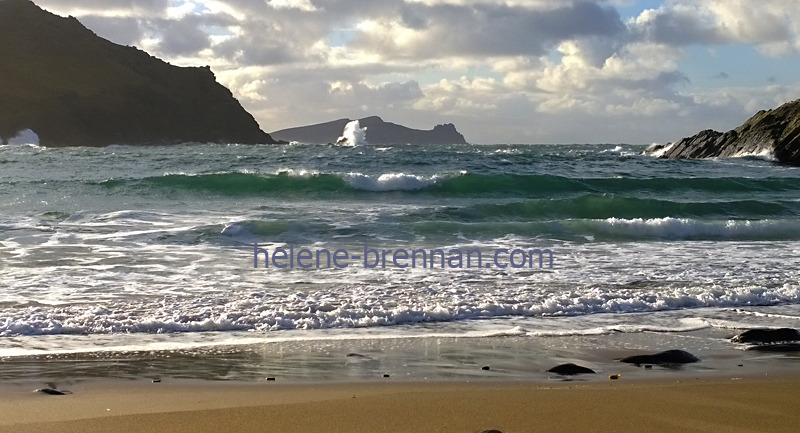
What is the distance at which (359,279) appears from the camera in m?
9.16

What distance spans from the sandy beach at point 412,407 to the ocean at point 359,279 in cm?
52

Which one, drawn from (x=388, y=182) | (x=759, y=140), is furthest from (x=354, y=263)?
(x=759, y=140)

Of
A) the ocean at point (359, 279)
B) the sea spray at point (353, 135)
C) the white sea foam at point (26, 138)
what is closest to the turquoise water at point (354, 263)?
the ocean at point (359, 279)

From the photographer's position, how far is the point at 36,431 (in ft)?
13.2

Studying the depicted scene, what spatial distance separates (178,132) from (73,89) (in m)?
15.5

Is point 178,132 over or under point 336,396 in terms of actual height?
over

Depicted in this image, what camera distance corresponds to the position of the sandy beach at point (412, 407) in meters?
4.15

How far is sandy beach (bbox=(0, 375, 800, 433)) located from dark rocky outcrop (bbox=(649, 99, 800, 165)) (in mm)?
33144

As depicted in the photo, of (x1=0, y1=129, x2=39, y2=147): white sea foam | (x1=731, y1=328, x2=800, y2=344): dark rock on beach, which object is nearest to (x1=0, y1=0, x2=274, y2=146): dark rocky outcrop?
(x1=0, y1=129, x2=39, y2=147): white sea foam

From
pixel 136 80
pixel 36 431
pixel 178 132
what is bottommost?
pixel 36 431

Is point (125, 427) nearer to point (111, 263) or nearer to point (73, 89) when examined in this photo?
point (111, 263)

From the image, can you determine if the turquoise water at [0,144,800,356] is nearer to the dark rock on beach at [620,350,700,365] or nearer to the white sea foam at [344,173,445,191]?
the white sea foam at [344,173,445,191]

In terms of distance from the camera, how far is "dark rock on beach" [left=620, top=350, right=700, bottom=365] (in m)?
5.73

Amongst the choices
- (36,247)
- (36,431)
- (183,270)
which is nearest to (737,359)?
(36,431)
